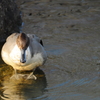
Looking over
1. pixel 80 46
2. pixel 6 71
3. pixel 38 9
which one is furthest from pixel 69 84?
pixel 38 9

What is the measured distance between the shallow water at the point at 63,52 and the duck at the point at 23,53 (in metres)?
0.31

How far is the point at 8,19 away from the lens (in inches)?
278

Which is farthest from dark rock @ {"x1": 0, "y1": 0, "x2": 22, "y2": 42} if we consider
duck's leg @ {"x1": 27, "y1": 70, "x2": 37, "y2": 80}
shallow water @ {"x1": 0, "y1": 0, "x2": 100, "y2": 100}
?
duck's leg @ {"x1": 27, "y1": 70, "x2": 37, "y2": 80}

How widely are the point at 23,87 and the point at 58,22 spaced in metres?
3.37

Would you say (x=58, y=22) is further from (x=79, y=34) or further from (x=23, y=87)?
(x=23, y=87)

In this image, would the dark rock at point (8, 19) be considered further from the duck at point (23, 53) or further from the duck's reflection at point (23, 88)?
the duck's reflection at point (23, 88)

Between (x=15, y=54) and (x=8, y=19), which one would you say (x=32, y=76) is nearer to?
(x=15, y=54)

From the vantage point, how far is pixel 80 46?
21.0 feet

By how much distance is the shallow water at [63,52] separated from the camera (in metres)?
4.68

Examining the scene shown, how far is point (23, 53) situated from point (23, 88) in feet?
1.76

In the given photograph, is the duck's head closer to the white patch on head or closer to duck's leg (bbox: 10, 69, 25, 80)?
the white patch on head

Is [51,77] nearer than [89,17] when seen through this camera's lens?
Yes

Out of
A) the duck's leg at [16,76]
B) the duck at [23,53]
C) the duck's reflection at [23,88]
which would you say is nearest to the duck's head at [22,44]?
the duck at [23,53]

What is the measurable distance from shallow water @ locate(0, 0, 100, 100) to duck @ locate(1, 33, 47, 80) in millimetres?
308
